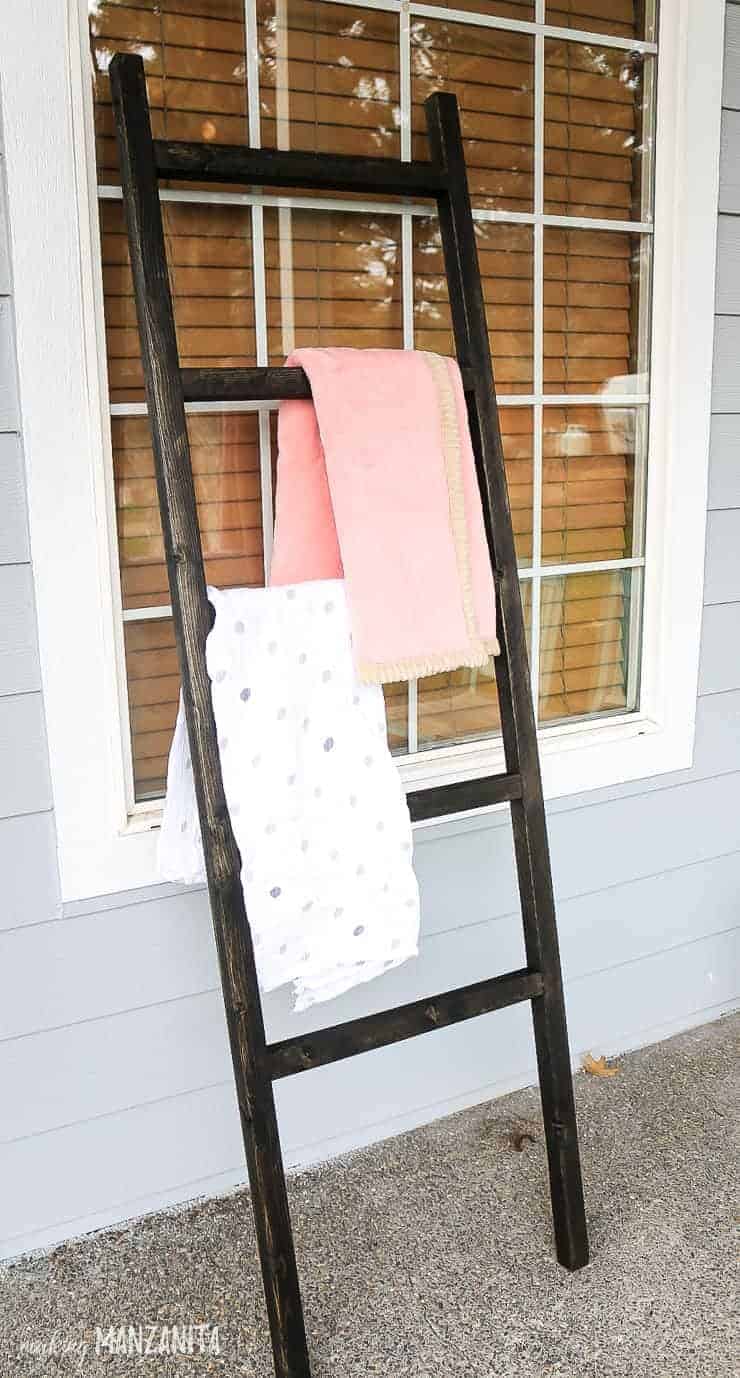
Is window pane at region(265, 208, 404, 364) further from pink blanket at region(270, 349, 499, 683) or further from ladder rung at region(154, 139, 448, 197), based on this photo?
pink blanket at region(270, 349, 499, 683)

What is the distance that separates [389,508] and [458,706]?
2.19ft

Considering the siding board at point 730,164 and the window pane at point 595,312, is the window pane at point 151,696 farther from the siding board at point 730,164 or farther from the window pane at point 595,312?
the siding board at point 730,164

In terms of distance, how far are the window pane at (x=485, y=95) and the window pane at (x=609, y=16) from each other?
99mm

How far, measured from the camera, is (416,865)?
2.11 metres

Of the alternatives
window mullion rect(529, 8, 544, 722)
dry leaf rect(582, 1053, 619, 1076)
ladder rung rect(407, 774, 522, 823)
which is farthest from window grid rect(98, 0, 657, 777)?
dry leaf rect(582, 1053, 619, 1076)

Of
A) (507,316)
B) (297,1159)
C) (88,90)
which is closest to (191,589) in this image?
(88,90)

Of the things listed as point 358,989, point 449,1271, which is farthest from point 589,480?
point 449,1271

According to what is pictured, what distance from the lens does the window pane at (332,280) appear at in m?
1.84

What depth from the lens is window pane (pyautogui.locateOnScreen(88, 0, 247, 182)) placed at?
1.65 m

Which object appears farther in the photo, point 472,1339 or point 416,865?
point 416,865

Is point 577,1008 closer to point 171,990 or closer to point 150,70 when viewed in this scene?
point 171,990

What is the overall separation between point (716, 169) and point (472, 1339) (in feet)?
7.23

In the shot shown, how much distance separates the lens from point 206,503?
1.86 m

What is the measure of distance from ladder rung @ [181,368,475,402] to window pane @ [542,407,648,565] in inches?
29.6
